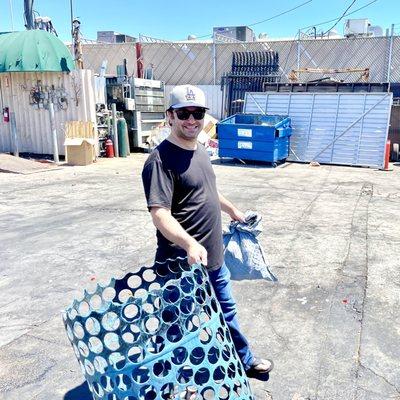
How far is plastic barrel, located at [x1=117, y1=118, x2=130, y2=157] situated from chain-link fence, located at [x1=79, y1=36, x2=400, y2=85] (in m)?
4.31

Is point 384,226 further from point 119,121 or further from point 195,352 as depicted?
point 119,121

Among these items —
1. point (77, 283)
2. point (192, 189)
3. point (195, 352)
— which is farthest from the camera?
point (77, 283)

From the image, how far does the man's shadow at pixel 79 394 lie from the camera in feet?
8.74

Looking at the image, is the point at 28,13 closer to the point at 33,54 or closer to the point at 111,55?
the point at 33,54

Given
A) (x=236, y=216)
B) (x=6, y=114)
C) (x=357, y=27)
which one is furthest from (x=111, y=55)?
(x=236, y=216)

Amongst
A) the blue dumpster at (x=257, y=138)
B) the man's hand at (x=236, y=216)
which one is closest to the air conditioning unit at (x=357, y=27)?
the blue dumpster at (x=257, y=138)

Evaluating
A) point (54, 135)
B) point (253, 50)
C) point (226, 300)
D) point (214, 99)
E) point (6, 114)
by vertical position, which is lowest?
point (226, 300)

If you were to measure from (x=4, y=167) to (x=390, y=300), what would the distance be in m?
9.84

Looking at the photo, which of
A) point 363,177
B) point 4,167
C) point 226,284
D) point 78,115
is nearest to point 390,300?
point 226,284

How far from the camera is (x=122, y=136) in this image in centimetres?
1347

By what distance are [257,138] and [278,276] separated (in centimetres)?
769

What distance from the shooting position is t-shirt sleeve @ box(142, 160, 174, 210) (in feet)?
7.54

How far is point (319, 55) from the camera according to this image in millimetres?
15453

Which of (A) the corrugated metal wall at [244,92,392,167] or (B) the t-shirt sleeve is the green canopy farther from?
(B) the t-shirt sleeve
